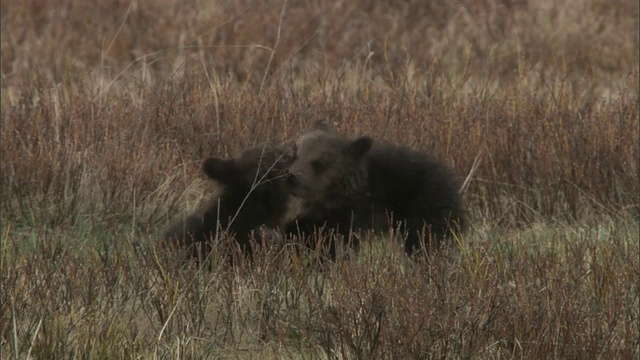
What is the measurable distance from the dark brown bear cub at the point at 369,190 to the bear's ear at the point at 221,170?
286 mm

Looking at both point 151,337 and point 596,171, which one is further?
point 596,171

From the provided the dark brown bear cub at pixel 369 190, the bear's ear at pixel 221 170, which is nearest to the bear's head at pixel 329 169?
the dark brown bear cub at pixel 369 190

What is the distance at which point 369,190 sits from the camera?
5348 millimetres

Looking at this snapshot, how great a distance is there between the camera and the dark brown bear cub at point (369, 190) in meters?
5.26

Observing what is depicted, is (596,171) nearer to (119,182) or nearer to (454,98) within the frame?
(454,98)

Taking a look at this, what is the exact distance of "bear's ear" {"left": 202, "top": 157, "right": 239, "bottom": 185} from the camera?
5293 millimetres

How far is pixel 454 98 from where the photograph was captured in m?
8.19

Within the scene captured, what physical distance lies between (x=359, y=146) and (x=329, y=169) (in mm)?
170

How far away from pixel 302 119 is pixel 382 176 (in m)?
1.98

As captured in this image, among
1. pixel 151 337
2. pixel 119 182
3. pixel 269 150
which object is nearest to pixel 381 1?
pixel 119 182

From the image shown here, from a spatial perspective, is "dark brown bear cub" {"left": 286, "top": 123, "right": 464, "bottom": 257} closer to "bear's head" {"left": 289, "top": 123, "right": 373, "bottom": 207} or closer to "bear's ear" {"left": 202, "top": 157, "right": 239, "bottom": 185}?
"bear's head" {"left": 289, "top": 123, "right": 373, "bottom": 207}

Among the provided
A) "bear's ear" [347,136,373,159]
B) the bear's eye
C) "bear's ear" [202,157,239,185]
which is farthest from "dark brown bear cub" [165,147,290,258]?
"bear's ear" [347,136,373,159]

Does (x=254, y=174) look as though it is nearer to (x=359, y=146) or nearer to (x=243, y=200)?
(x=243, y=200)

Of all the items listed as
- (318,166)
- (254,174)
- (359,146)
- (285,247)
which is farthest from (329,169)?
(285,247)
